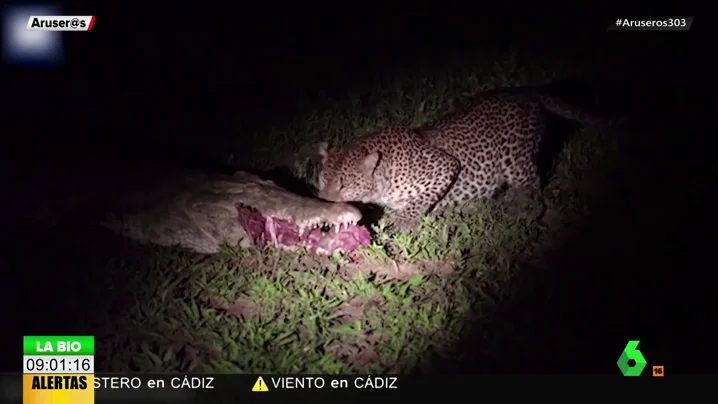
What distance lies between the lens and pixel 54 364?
285 cm

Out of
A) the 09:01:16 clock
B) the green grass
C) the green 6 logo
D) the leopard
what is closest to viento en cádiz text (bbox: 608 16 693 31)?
the green grass

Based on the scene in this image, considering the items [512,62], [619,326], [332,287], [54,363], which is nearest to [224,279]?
[332,287]

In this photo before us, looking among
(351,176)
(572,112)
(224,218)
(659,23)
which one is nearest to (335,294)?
(224,218)

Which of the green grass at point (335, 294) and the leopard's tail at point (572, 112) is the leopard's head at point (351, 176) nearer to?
the green grass at point (335, 294)

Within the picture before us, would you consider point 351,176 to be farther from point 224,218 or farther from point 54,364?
point 54,364

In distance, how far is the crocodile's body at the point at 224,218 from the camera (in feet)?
11.5

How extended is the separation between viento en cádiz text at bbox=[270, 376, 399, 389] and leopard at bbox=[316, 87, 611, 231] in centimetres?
138

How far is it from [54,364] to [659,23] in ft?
9.65

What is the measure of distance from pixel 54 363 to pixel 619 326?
92.7 inches

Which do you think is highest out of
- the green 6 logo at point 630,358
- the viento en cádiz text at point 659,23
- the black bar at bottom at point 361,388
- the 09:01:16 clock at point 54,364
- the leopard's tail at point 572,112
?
the viento en cádiz text at point 659,23

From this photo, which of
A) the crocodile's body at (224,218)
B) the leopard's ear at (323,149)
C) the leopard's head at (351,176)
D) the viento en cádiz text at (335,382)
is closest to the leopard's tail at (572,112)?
the leopard's head at (351,176)

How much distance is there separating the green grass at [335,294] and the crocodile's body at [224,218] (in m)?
0.08

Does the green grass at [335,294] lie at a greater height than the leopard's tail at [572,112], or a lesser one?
lesser

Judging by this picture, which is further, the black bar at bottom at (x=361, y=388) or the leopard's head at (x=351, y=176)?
the leopard's head at (x=351, y=176)
